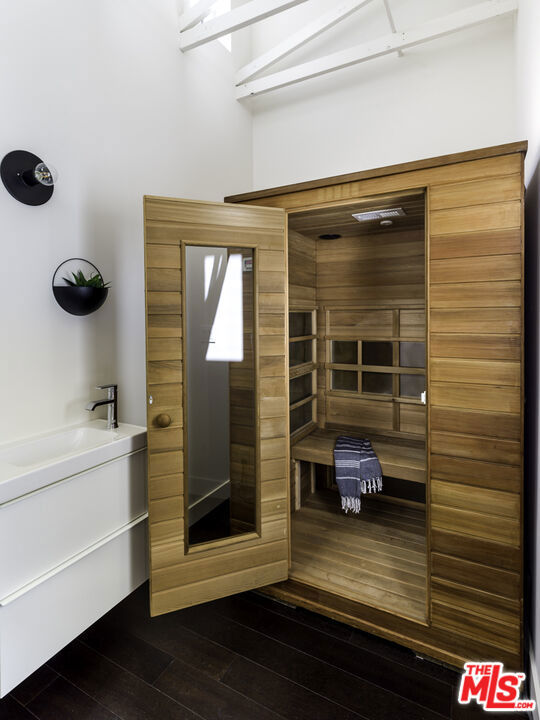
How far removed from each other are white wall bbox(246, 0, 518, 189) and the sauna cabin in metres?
0.68

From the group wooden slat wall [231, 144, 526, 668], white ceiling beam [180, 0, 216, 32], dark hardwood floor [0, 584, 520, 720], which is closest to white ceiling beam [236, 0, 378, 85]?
white ceiling beam [180, 0, 216, 32]

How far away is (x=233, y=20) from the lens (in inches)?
92.7

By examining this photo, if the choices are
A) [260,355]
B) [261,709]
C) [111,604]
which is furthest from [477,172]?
[111,604]

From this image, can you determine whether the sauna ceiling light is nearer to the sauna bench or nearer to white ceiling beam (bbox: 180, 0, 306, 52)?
white ceiling beam (bbox: 180, 0, 306, 52)

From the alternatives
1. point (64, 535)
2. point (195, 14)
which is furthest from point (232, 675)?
point (195, 14)

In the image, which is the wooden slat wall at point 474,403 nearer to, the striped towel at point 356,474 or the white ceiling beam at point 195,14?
the striped towel at point 356,474

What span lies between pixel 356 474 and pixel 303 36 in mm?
2880

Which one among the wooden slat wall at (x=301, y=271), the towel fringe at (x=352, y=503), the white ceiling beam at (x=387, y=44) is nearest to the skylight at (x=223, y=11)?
the white ceiling beam at (x=387, y=44)

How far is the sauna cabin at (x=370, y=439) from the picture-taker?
5.41 ft

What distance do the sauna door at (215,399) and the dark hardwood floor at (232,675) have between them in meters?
0.17

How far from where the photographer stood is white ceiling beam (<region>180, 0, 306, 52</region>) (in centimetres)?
225

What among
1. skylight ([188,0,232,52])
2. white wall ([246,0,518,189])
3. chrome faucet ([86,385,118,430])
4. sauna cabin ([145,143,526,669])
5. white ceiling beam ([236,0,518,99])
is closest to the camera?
sauna cabin ([145,143,526,669])

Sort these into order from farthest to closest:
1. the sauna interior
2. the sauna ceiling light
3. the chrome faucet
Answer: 1. the sauna interior
2. the sauna ceiling light
3. the chrome faucet

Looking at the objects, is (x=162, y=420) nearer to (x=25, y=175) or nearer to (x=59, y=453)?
(x=59, y=453)
